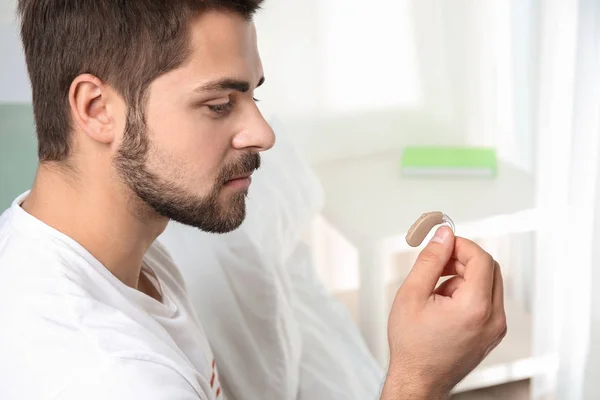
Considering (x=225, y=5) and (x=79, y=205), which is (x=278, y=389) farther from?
(x=225, y=5)

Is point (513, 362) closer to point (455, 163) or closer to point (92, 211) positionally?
point (455, 163)

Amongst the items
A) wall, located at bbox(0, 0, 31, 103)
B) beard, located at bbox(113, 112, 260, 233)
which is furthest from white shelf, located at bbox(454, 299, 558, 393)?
wall, located at bbox(0, 0, 31, 103)

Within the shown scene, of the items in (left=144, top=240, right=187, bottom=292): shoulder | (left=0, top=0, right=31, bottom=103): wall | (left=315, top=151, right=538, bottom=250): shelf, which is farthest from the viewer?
(left=315, top=151, right=538, bottom=250): shelf

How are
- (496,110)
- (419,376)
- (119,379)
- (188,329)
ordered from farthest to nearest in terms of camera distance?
(496,110) < (188,329) < (419,376) < (119,379)

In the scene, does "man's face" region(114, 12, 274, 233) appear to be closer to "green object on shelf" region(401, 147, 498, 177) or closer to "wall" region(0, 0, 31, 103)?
"wall" region(0, 0, 31, 103)

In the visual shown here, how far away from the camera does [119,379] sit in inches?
30.5

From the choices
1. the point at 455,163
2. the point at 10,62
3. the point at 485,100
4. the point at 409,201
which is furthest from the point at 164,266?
the point at 485,100

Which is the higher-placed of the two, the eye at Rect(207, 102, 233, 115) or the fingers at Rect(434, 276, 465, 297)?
the eye at Rect(207, 102, 233, 115)

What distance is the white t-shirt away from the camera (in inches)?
30.8

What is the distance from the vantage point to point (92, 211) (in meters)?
0.97

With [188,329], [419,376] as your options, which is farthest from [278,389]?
[419,376]

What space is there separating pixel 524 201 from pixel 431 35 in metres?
0.54

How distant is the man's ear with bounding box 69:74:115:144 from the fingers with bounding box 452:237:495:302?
0.45 metres

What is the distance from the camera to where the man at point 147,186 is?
A: 889 millimetres
